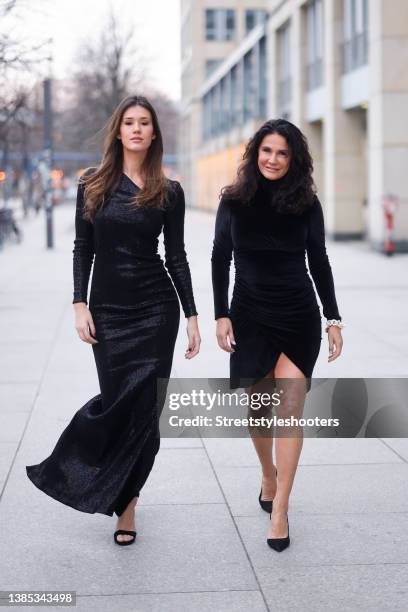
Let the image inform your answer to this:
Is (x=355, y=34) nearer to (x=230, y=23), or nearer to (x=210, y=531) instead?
(x=210, y=531)

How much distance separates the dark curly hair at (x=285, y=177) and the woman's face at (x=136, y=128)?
42 centimetres

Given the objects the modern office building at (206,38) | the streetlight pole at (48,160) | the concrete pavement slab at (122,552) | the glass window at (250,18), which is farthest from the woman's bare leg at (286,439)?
the glass window at (250,18)

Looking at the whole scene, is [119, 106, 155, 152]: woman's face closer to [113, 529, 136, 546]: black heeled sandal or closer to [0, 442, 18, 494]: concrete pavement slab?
[113, 529, 136, 546]: black heeled sandal

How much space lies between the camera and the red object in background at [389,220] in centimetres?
2328

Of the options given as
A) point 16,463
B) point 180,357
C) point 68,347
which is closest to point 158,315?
point 16,463

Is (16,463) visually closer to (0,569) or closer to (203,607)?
(0,569)

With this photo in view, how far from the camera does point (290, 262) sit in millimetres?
4449

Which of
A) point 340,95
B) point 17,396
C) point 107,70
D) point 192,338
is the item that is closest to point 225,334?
point 192,338

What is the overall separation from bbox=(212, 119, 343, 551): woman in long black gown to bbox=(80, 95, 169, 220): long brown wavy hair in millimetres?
319

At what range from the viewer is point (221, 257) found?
183 inches

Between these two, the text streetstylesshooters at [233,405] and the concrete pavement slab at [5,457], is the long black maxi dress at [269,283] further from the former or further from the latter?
the concrete pavement slab at [5,457]

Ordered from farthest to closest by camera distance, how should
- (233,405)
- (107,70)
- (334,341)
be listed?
(107,70), (233,405), (334,341)

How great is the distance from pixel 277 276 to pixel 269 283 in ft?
0.15

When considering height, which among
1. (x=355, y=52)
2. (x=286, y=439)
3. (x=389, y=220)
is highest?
(x=355, y=52)
